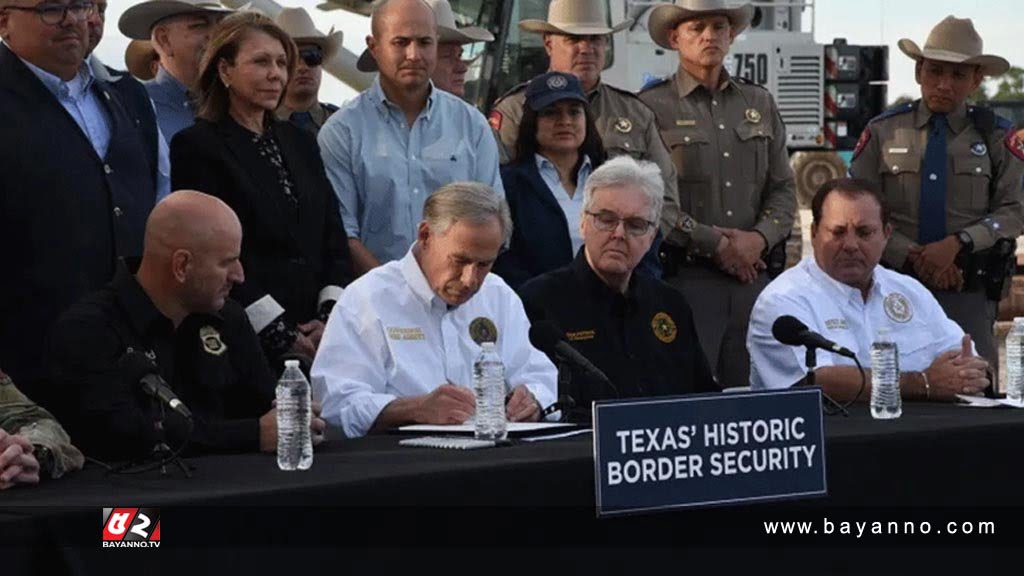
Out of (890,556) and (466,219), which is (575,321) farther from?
(890,556)

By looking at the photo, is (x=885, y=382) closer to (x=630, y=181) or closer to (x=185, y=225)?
(x=630, y=181)

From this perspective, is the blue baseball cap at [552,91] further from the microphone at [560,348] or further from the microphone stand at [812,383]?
the microphone at [560,348]

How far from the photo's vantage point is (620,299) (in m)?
5.28

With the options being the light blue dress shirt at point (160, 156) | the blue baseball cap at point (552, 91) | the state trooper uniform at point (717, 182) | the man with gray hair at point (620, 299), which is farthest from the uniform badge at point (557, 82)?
the light blue dress shirt at point (160, 156)

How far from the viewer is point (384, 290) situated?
15.9 feet

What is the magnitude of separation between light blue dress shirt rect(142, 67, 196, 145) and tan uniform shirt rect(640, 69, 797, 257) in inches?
71.5

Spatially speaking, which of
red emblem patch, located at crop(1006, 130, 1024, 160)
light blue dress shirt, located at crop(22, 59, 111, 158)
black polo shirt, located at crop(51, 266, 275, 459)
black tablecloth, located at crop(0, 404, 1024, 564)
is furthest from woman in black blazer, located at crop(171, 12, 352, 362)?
red emblem patch, located at crop(1006, 130, 1024, 160)

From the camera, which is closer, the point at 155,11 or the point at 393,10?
the point at 393,10

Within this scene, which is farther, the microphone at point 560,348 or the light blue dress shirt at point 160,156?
the light blue dress shirt at point 160,156

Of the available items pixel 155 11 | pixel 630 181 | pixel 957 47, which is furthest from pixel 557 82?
pixel 957 47

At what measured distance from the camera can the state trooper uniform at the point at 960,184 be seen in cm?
718

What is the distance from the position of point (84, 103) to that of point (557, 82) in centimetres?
172

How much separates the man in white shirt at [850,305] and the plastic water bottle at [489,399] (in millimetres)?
1411

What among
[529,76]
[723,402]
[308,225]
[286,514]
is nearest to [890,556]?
[723,402]
